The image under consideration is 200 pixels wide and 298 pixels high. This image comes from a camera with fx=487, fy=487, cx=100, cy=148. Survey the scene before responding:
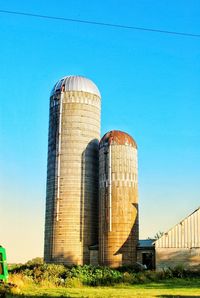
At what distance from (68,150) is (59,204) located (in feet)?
18.5

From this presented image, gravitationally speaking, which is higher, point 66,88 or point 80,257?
point 66,88

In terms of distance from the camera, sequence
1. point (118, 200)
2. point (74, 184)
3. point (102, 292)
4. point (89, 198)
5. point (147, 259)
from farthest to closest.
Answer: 1. point (89, 198)
2. point (74, 184)
3. point (147, 259)
4. point (118, 200)
5. point (102, 292)

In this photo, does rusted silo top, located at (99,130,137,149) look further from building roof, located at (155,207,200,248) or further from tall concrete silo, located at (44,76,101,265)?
building roof, located at (155,207,200,248)

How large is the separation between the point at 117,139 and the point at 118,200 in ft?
19.8

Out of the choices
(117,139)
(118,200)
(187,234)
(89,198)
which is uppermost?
(117,139)

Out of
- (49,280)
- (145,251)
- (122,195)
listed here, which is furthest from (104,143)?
(49,280)

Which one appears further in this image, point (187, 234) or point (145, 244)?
point (145, 244)

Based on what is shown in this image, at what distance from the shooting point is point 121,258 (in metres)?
45.3

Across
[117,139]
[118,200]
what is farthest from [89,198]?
[117,139]

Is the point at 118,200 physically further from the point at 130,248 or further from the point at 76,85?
the point at 76,85

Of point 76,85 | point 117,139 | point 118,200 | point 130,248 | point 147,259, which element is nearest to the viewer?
point 130,248

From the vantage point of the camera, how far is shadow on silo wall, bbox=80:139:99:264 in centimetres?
4891

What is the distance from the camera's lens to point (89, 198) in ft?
164

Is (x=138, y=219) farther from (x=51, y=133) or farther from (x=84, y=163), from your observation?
(x=51, y=133)
